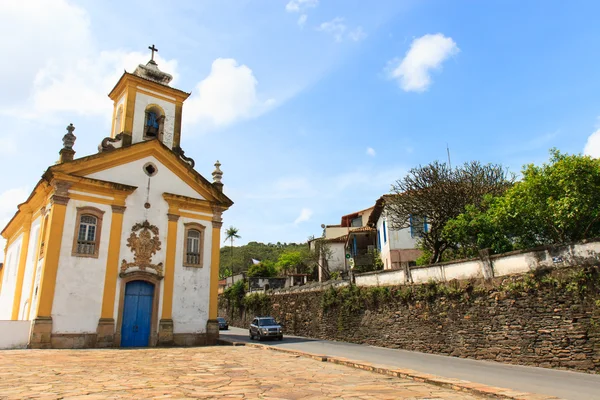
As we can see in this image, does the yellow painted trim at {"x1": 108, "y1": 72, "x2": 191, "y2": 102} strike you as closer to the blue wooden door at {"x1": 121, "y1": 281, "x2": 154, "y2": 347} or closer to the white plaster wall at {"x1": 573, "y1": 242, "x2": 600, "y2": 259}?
the blue wooden door at {"x1": 121, "y1": 281, "x2": 154, "y2": 347}

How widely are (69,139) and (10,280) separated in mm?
9456

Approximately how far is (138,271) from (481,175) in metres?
18.5

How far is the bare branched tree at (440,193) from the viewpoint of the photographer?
72.4ft

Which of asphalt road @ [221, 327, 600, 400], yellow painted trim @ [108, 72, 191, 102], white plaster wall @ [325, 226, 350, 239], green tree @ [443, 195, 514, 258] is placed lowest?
asphalt road @ [221, 327, 600, 400]

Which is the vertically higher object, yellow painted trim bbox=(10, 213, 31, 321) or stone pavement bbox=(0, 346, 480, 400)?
yellow painted trim bbox=(10, 213, 31, 321)

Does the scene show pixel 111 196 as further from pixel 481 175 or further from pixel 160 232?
pixel 481 175

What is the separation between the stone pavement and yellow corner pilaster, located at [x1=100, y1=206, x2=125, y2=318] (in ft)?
13.2

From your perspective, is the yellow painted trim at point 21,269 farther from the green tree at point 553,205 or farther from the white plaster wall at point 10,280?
the green tree at point 553,205

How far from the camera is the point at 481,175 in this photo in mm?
23109

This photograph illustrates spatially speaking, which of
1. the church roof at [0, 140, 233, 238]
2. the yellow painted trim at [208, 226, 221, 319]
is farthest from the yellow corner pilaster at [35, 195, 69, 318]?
the yellow painted trim at [208, 226, 221, 319]

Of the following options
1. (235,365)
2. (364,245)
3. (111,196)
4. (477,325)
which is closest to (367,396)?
(235,365)

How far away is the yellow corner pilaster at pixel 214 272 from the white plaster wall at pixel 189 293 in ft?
0.51

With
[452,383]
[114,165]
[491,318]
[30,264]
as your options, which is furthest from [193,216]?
[452,383]

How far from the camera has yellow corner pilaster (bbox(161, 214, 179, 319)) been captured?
1798 cm
